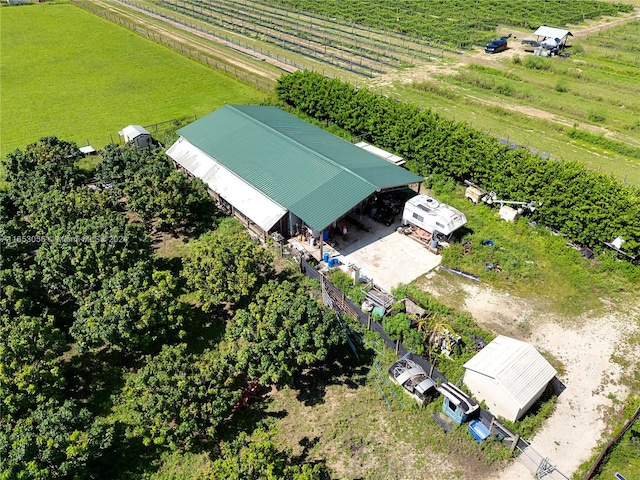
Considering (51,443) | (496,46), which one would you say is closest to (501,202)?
(51,443)

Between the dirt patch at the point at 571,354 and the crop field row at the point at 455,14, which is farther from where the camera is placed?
the crop field row at the point at 455,14

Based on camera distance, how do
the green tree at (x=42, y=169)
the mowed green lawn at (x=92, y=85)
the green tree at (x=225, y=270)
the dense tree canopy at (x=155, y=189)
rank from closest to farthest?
the green tree at (x=225, y=270) → the dense tree canopy at (x=155, y=189) → the green tree at (x=42, y=169) → the mowed green lawn at (x=92, y=85)

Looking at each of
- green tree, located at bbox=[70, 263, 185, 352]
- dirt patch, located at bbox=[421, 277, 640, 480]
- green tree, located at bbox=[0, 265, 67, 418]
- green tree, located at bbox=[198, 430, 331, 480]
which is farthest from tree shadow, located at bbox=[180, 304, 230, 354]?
dirt patch, located at bbox=[421, 277, 640, 480]

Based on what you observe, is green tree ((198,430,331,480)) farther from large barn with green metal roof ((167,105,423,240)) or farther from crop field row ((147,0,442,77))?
crop field row ((147,0,442,77))

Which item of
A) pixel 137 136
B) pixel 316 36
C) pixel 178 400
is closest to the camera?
pixel 178 400

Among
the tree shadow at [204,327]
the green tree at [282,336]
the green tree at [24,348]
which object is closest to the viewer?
the green tree at [24,348]

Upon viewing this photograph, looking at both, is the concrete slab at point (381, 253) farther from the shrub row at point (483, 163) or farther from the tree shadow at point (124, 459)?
the tree shadow at point (124, 459)

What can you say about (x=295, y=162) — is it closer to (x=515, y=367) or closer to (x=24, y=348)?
(x=515, y=367)

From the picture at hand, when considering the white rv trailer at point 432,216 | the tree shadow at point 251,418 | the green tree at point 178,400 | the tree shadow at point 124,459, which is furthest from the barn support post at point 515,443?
the tree shadow at point 124,459
